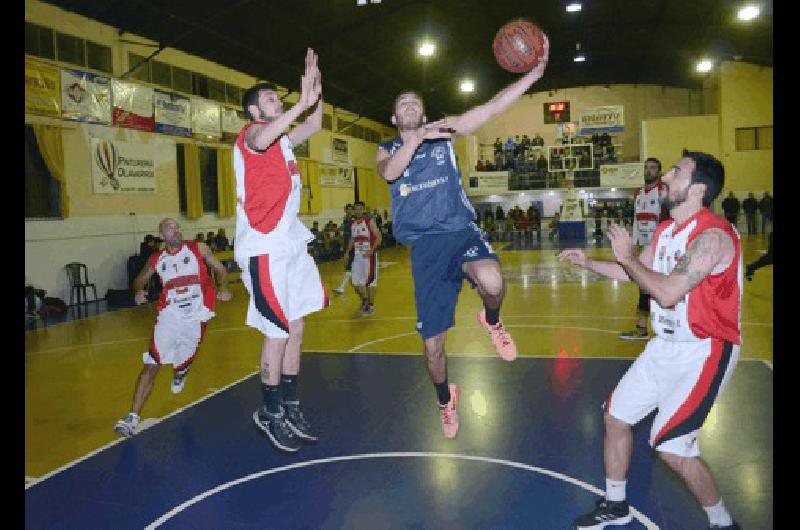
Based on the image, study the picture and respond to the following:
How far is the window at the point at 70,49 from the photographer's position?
13000 millimetres

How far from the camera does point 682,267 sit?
2.71 meters

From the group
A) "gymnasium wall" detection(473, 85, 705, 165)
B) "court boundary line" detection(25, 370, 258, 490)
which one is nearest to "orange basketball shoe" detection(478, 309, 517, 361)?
"court boundary line" detection(25, 370, 258, 490)

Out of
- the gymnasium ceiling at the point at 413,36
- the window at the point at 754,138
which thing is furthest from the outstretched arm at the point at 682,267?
the window at the point at 754,138

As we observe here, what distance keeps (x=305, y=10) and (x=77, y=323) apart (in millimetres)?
9700

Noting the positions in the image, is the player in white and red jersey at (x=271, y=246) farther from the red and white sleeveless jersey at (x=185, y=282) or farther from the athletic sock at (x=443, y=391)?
the red and white sleeveless jersey at (x=185, y=282)

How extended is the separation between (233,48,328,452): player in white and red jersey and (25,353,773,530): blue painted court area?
0.48 metres

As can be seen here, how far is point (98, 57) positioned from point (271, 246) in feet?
40.8

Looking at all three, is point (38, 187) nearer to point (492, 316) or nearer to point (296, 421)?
point (296, 421)

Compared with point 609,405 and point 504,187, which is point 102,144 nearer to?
point 609,405

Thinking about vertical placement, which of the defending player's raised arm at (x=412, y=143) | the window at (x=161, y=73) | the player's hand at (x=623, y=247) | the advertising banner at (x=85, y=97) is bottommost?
the player's hand at (x=623, y=247)

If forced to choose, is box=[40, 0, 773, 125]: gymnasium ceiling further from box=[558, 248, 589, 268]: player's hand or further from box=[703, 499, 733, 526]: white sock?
box=[703, 499, 733, 526]: white sock

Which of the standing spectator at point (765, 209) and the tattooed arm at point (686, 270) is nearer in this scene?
the tattooed arm at point (686, 270)

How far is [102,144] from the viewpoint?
552 inches

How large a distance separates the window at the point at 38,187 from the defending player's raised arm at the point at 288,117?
10529 mm
